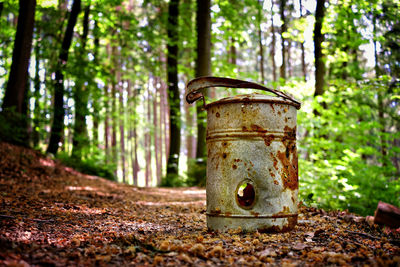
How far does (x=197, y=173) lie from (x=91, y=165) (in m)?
4.02

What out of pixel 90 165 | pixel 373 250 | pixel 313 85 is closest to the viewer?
pixel 373 250

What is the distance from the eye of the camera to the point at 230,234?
3.50 meters

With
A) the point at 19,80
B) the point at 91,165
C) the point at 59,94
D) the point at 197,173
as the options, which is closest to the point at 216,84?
the point at 19,80

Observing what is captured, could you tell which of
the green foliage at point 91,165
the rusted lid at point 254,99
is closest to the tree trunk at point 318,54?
the rusted lid at point 254,99

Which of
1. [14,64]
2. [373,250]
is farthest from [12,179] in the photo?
[373,250]

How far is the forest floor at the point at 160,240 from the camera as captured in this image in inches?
97.9

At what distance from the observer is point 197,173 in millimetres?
12695

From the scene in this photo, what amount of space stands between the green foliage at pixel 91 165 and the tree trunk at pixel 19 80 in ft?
8.80

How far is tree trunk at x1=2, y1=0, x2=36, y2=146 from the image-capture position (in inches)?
327

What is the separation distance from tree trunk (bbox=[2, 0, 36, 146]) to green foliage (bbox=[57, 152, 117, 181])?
2682mm

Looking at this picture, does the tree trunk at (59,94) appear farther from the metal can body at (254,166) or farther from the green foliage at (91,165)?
the metal can body at (254,166)

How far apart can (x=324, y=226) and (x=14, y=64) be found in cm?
807

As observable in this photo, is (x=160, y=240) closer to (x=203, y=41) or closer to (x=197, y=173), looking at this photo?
(x=203, y=41)

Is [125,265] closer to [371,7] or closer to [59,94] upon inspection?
[371,7]
